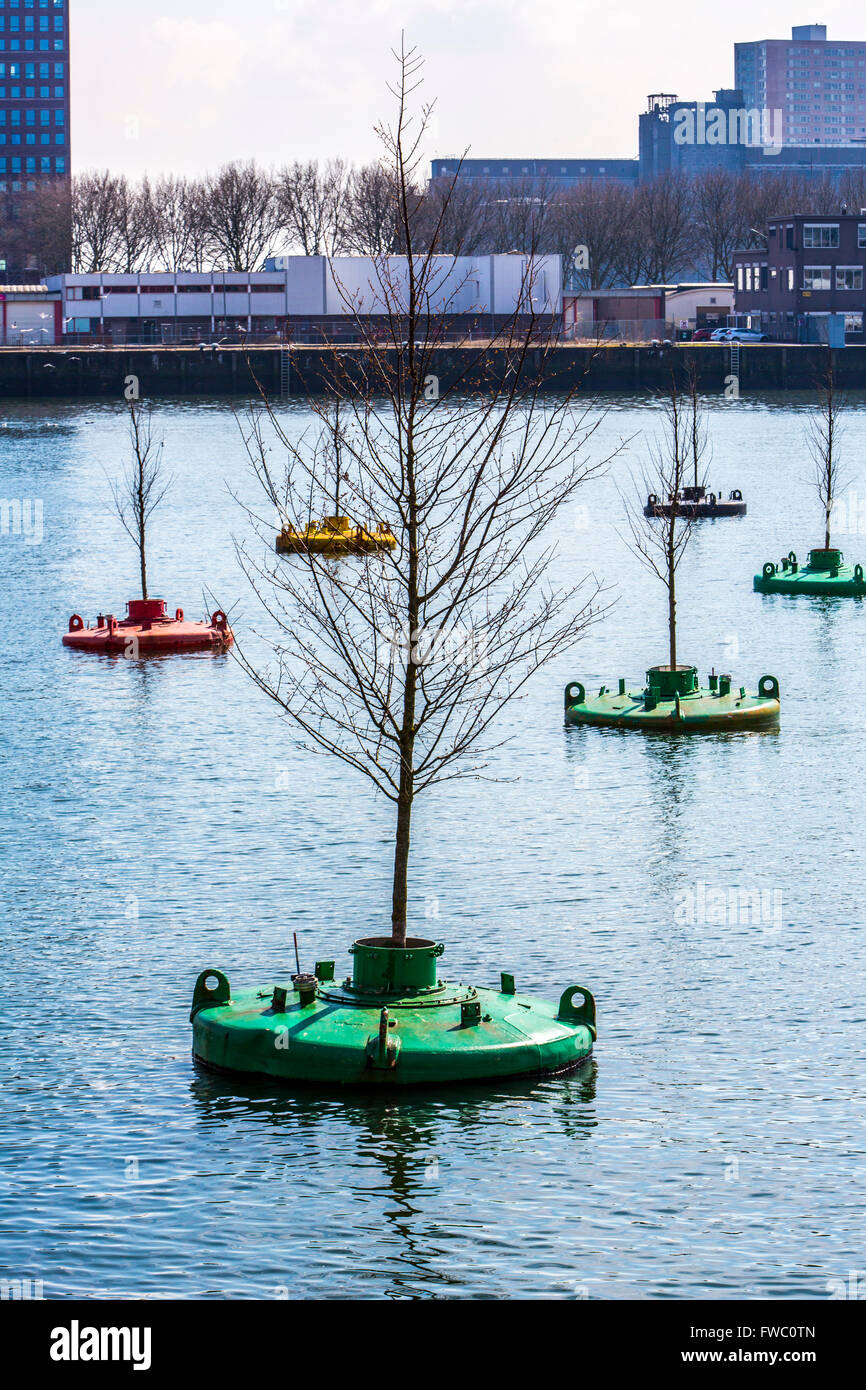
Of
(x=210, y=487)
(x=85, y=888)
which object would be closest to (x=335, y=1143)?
(x=85, y=888)

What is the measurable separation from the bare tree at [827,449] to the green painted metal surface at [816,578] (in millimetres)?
961

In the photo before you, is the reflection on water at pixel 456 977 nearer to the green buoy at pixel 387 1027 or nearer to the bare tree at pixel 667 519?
Answer: the green buoy at pixel 387 1027

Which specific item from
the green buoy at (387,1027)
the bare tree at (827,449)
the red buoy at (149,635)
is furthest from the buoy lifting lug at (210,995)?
the bare tree at (827,449)

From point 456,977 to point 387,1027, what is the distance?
542 centimetres

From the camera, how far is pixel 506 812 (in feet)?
149

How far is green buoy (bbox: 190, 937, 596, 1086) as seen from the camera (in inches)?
1054

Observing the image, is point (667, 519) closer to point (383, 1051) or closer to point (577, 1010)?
point (577, 1010)

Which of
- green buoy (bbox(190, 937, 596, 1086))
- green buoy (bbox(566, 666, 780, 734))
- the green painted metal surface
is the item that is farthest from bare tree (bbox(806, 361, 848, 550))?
green buoy (bbox(190, 937, 596, 1086))

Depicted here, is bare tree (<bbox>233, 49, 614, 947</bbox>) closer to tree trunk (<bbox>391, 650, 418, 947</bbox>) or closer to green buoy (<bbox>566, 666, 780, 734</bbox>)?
tree trunk (<bbox>391, 650, 418, 947</bbox>)

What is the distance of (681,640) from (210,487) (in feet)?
216

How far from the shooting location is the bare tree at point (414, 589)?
28.3 m

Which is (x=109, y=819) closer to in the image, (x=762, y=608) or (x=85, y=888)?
(x=85, y=888)

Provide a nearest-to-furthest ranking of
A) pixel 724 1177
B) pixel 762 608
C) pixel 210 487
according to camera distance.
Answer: pixel 724 1177
pixel 762 608
pixel 210 487

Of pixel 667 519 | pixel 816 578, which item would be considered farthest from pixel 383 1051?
pixel 667 519
